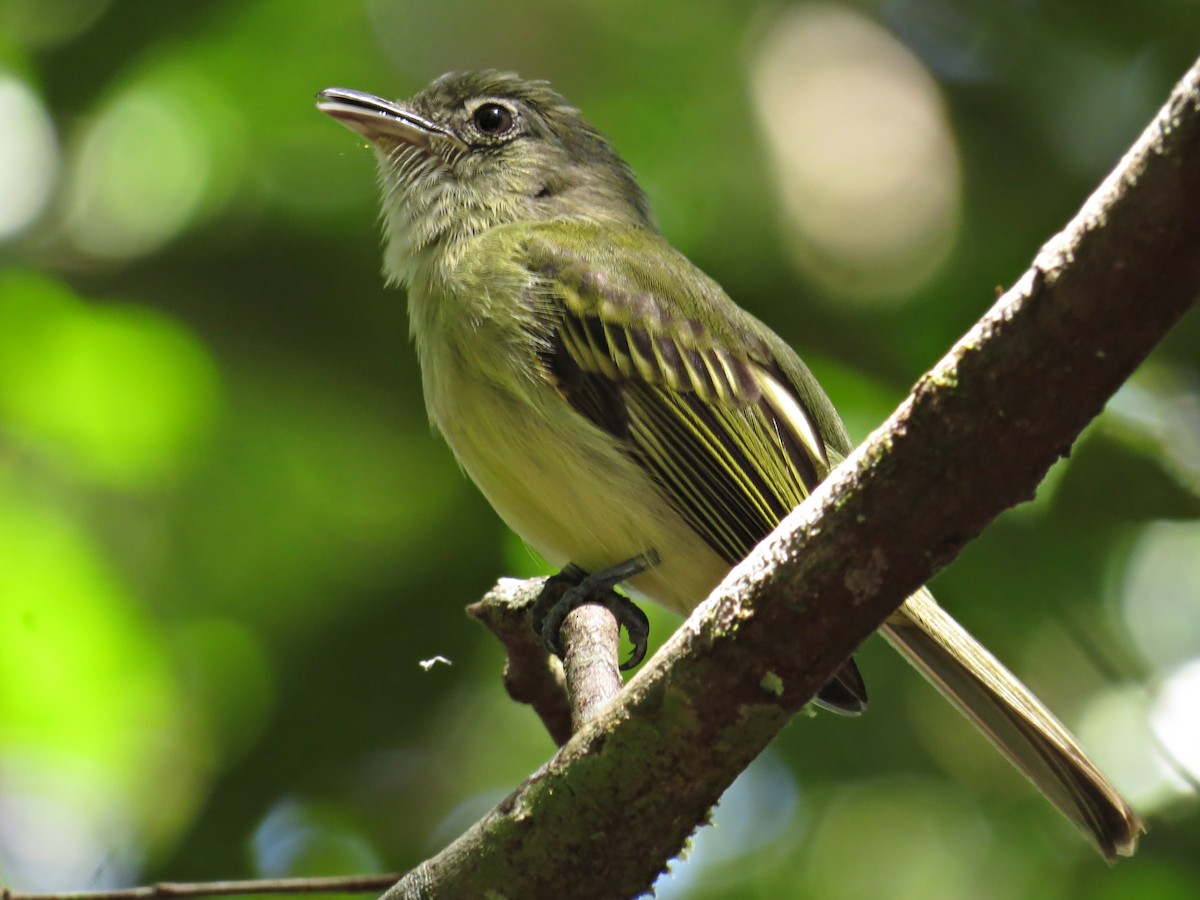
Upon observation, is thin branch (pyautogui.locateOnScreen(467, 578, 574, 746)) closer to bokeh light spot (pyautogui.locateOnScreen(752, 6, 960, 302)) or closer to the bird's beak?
the bird's beak

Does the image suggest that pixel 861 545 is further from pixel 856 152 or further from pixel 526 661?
pixel 856 152

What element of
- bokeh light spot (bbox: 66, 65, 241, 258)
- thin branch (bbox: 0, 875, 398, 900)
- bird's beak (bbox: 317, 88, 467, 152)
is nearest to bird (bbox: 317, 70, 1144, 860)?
bird's beak (bbox: 317, 88, 467, 152)

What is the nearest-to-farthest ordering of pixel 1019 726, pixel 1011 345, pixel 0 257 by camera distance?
pixel 1011 345, pixel 1019 726, pixel 0 257

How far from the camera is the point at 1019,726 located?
3281mm

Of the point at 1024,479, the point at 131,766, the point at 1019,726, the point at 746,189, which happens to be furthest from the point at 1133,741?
the point at 131,766

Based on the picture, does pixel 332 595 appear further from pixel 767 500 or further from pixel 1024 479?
pixel 1024 479

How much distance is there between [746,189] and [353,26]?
5.62ft

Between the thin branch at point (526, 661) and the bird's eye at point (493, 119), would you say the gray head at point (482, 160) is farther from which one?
the thin branch at point (526, 661)

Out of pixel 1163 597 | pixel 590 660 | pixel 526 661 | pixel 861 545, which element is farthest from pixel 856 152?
pixel 861 545

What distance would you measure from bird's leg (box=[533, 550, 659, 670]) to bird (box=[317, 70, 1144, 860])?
16 millimetres

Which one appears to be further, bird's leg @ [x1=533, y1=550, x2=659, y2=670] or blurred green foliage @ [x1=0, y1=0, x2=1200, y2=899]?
blurred green foliage @ [x1=0, y1=0, x2=1200, y2=899]

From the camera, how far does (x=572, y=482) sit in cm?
336

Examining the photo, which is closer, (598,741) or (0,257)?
(598,741)

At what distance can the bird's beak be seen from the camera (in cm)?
439
